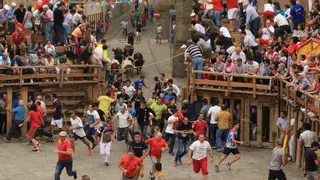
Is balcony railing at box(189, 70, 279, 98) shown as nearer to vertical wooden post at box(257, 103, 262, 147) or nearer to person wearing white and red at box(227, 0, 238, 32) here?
vertical wooden post at box(257, 103, 262, 147)

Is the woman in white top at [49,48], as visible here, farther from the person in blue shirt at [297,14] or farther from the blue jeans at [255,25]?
the person in blue shirt at [297,14]

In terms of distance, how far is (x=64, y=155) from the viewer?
83.7 feet

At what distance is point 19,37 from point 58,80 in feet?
7.81

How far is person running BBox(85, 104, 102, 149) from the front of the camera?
1160 inches

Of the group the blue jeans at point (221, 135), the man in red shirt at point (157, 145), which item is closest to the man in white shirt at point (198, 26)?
the blue jeans at point (221, 135)

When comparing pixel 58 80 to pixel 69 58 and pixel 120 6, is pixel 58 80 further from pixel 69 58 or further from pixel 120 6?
pixel 120 6

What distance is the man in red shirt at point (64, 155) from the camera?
25328 mm

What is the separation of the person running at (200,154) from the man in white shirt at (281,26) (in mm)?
9260

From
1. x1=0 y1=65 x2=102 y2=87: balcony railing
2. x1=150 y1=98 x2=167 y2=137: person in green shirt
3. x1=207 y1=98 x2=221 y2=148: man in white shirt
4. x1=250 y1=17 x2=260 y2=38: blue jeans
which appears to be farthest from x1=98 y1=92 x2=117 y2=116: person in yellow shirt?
x1=250 y1=17 x2=260 y2=38: blue jeans

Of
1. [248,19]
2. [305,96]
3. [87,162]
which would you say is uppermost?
[248,19]

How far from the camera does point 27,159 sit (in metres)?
29.0

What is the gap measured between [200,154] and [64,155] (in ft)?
11.4

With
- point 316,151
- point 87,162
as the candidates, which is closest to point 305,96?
point 316,151

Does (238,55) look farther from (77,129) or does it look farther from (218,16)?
(77,129)
